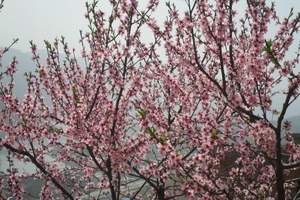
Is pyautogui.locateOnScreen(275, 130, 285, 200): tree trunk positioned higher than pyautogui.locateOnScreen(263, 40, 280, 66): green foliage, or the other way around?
pyautogui.locateOnScreen(263, 40, 280, 66): green foliage

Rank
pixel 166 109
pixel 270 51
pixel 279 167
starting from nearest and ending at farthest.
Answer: pixel 270 51 < pixel 279 167 < pixel 166 109

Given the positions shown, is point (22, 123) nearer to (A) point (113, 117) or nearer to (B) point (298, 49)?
(A) point (113, 117)

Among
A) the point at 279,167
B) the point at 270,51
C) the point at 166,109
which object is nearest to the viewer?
the point at 270,51

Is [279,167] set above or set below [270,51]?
below

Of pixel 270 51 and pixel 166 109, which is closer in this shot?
pixel 270 51

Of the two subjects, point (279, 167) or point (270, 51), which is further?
point (279, 167)

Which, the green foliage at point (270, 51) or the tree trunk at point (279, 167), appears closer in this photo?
the green foliage at point (270, 51)

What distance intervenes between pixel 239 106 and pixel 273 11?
1.52 metres

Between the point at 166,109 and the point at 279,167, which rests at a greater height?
the point at 166,109

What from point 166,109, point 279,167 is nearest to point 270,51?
point 279,167

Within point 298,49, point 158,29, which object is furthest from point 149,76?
point 298,49

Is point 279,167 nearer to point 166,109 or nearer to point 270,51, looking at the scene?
point 270,51

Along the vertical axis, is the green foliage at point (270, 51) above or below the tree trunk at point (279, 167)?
above

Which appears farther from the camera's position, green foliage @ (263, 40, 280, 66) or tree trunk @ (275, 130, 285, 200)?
tree trunk @ (275, 130, 285, 200)
